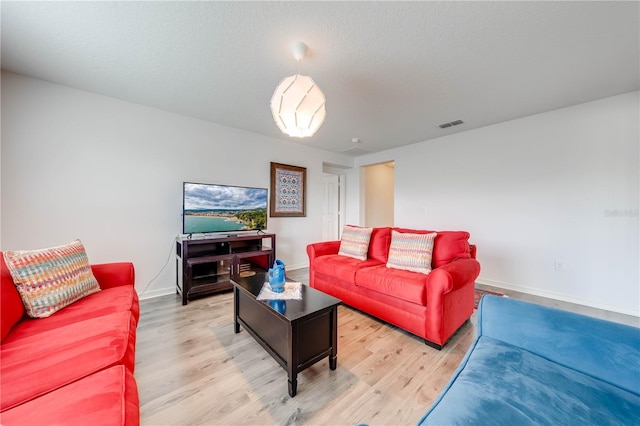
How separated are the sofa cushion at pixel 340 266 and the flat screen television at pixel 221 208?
128 cm

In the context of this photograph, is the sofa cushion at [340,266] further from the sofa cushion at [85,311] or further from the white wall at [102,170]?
the white wall at [102,170]

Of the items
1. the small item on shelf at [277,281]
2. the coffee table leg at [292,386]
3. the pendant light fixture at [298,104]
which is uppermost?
the pendant light fixture at [298,104]

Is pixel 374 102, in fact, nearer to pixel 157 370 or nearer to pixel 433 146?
pixel 433 146

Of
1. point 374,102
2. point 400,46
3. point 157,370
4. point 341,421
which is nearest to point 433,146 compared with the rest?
point 374,102

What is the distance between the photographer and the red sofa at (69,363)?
2.39 ft

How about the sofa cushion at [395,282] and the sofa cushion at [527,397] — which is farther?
the sofa cushion at [395,282]

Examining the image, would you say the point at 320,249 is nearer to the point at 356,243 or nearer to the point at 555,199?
the point at 356,243

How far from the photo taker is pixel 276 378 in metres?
1.52

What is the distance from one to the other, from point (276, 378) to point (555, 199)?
3751mm

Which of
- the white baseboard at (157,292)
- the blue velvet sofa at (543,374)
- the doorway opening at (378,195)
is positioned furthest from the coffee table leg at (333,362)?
the doorway opening at (378,195)

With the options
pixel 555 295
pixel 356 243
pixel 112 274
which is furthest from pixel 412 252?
pixel 112 274

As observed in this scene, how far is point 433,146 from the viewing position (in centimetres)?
409

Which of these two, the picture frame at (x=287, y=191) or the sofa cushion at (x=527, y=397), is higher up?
the picture frame at (x=287, y=191)

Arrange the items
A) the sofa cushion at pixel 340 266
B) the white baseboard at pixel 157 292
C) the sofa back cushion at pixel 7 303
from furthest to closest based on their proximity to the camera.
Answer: the white baseboard at pixel 157 292 < the sofa cushion at pixel 340 266 < the sofa back cushion at pixel 7 303
